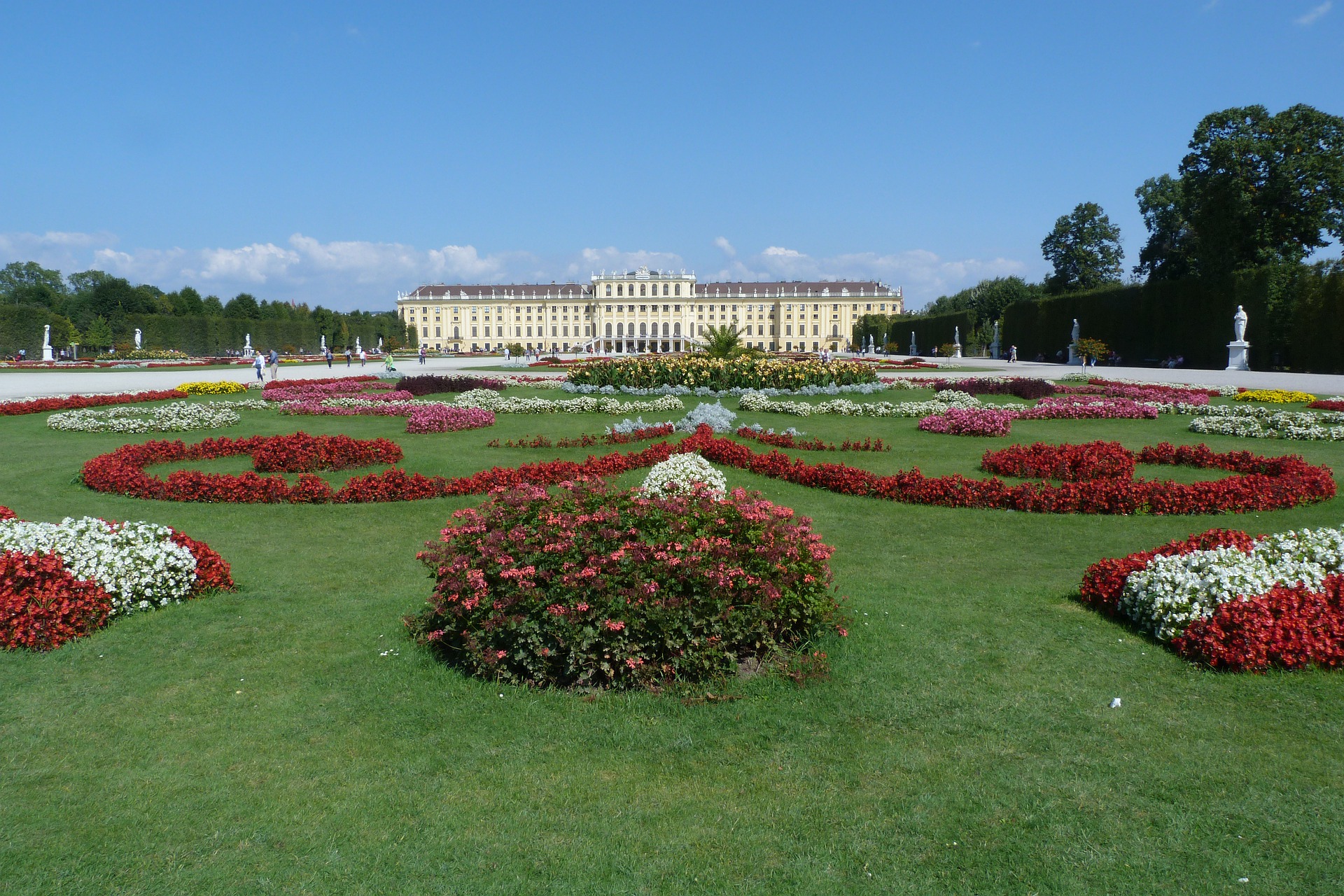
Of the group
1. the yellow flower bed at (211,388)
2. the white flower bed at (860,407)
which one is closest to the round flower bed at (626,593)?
the white flower bed at (860,407)

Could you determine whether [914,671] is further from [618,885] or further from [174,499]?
[174,499]

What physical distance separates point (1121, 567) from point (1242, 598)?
0.79m

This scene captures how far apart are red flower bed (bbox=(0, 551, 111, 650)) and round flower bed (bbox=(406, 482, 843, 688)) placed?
1.82 metres

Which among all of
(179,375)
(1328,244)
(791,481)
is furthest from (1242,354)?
(179,375)

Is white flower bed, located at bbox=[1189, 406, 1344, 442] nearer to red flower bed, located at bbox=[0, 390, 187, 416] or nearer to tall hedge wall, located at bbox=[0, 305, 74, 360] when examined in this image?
red flower bed, located at bbox=[0, 390, 187, 416]

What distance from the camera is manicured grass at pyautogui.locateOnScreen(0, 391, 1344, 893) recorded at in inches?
97.3

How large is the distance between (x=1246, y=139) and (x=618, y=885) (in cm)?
3837

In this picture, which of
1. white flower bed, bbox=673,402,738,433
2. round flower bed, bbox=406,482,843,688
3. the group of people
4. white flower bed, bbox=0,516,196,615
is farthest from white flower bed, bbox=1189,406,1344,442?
the group of people

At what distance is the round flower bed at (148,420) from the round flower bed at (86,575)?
31.1 ft

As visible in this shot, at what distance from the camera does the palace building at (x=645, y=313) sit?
111m

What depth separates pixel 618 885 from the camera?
2414mm

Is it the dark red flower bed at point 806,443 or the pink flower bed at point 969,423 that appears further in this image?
the pink flower bed at point 969,423

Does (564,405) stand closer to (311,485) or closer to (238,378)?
(311,485)

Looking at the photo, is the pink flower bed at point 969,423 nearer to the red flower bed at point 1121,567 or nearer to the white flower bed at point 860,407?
the white flower bed at point 860,407
